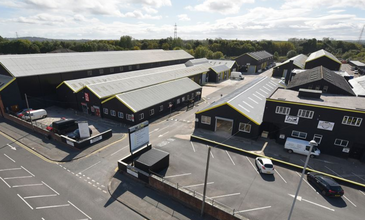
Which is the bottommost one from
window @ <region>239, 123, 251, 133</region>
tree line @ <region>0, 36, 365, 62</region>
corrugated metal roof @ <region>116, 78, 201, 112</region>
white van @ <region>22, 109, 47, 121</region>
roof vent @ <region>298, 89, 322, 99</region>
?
white van @ <region>22, 109, 47, 121</region>

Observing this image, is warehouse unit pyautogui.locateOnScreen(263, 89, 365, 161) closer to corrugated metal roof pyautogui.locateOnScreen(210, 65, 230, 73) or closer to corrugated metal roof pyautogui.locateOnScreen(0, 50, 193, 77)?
corrugated metal roof pyautogui.locateOnScreen(210, 65, 230, 73)

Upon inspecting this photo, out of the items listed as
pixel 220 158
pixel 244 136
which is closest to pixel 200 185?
pixel 220 158

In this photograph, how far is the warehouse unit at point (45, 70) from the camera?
44625 mm

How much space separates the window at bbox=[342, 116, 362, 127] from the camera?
27.0m

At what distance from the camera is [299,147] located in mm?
29453

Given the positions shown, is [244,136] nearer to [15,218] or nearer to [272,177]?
[272,177]

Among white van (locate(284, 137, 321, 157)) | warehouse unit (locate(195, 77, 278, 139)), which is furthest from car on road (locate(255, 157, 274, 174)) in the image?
warehouse unit (locate(195, 77, 278, 139))

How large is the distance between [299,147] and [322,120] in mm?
5226

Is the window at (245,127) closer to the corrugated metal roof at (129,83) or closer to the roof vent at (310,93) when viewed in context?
the roof vent at (310,93)

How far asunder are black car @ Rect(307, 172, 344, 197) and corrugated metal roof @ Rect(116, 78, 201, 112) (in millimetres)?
30496

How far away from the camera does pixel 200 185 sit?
22922 millimetres

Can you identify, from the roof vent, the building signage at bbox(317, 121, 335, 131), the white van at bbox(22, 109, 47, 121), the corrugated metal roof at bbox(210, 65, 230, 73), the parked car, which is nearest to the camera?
the building signage at bbox(317, 121, 335, 131)

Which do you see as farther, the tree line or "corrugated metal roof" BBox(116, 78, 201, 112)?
the tree line

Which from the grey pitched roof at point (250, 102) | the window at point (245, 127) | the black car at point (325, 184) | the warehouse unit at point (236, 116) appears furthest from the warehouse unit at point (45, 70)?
the black car at point (325, 184)
